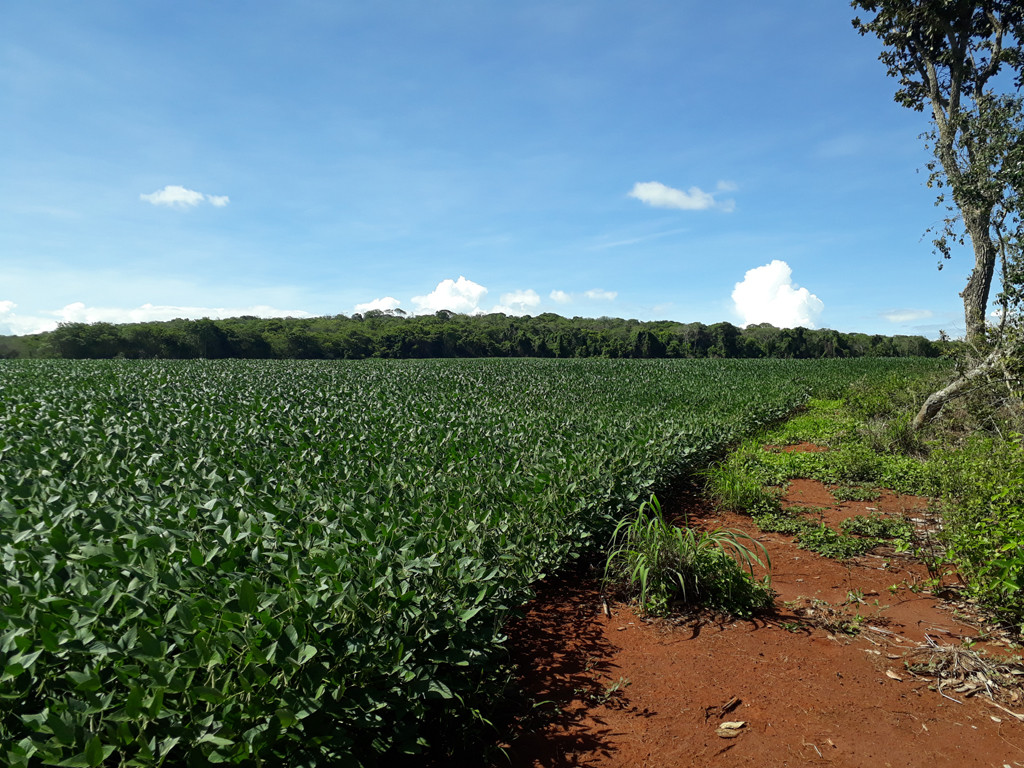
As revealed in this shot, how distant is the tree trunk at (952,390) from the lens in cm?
870

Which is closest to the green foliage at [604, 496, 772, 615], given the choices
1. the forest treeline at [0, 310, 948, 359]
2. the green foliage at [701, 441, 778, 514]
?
the green foliage at [701, 441, 778, 514]

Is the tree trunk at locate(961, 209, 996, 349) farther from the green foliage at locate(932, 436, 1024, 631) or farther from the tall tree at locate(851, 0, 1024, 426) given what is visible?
the green foliage at locate(932, 436, 1024, 631)

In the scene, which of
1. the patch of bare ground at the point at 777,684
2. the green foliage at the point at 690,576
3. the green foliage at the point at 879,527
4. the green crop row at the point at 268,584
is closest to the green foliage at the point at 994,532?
the patch of bare ground at the point at 777,684

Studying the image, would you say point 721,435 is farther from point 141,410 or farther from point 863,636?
point 141,410

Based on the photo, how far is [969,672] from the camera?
3338 millimetres

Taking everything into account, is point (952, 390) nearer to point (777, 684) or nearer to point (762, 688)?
point (777, 684)

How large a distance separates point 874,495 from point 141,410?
1326 cm

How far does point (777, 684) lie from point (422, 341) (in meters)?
86.4

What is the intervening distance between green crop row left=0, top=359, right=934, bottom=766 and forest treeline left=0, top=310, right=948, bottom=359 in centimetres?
7016

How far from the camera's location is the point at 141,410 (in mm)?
10492

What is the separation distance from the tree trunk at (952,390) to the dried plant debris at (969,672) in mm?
6905

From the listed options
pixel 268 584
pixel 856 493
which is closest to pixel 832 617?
pixel 856 493

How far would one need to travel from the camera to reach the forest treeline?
2483 inches

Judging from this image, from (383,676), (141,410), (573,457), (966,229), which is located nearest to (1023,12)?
(966,229)
